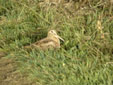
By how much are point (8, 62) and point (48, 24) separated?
4.02 feet

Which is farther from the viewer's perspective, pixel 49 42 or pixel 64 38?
pixel 64 38

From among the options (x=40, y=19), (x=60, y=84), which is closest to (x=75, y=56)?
(x=60, y=84)

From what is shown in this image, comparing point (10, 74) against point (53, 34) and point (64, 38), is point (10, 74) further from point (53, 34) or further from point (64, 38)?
point (64, 38)

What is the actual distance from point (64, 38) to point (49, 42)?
281 mm

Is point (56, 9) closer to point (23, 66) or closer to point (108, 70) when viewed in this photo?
point (23, 66)

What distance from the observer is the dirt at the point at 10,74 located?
176 inches

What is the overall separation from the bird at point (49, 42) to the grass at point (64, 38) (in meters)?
0.13

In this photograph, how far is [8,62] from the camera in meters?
5.04

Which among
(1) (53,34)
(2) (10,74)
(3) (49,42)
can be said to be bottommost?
(2) (10,74)

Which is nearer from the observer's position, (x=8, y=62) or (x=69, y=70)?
(x=69, y=70)

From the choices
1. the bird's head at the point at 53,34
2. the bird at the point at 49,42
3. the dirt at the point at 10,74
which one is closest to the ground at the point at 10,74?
the dirt at the point at 10,74

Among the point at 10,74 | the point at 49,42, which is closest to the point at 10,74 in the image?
the point at 10,74

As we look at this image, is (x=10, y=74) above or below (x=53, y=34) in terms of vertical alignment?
below

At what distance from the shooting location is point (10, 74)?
15.4 feet
